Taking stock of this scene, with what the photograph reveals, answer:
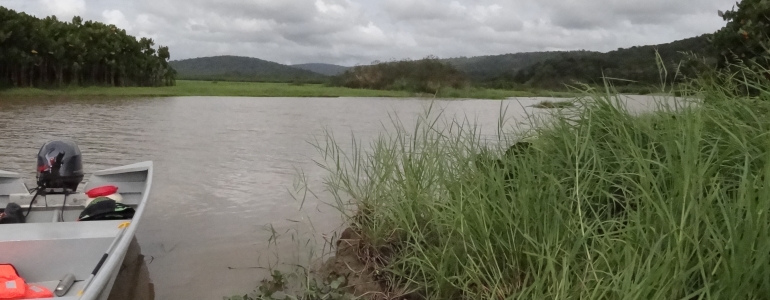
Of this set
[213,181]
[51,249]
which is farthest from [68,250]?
[213,181]

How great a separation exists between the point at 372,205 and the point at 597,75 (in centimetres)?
Result: 200

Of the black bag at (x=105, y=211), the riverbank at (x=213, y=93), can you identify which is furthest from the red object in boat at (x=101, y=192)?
the riverbank at (x=213, y=93)

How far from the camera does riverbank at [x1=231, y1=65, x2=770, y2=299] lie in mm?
2322

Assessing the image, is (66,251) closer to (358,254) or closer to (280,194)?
(358,254)

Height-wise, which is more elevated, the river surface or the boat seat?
the boat seat

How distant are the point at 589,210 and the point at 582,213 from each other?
→ 0.43 meters

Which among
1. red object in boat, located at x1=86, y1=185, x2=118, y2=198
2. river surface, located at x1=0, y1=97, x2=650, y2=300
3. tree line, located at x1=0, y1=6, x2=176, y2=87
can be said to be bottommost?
river surface, located at x1=0, y1=97, x2=650, y2=300

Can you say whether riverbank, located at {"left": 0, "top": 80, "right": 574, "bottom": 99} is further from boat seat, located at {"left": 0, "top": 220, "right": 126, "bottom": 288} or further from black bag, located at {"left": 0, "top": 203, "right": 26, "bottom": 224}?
boat seat, located at {"left": 0, "top": 220, "right": 126, "bottom": 288}

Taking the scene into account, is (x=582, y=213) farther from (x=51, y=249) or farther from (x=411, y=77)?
(x=411, y=77)

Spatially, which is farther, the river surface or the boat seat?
the river surface

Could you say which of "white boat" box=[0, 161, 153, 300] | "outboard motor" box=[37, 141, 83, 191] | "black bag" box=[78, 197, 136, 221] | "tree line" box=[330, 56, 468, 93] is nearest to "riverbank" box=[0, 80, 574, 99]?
"tree line" box=[330, 56, 468, 93]

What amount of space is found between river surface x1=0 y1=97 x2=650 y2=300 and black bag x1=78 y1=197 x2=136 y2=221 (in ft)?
1.73

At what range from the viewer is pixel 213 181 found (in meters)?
8.09

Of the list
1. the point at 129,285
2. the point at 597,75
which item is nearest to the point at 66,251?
the point at 129,285
